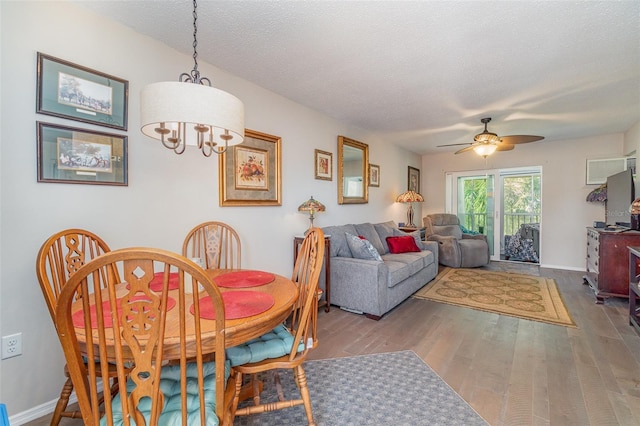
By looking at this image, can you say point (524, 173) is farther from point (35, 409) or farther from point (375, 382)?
point (35, 409)

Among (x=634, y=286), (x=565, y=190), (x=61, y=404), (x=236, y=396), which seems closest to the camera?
(x=236, y=396)

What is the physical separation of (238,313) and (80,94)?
1727mm

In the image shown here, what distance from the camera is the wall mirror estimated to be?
13.7 feet

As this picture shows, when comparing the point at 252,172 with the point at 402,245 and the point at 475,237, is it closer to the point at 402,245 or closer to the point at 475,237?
the point at 402,245

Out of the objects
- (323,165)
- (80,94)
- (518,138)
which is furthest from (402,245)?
(80,94)

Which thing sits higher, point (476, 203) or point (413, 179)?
point (413, 179)

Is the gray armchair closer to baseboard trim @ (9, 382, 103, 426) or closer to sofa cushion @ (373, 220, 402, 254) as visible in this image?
sofa cushion @ (373, 220, 402, 254)

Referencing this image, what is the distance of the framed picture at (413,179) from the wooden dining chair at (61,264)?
5.55 metres

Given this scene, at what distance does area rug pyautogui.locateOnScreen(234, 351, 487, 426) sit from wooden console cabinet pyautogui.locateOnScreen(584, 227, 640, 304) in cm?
293

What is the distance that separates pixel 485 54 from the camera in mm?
2326

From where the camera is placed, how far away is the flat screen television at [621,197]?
3.56 meters

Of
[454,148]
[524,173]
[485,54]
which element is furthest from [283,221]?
[524,173]

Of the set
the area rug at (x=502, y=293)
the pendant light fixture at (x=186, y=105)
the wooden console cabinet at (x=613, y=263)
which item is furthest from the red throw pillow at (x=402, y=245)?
the pendant light fixture at (x=186, y=105)

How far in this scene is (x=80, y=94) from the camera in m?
1.81
